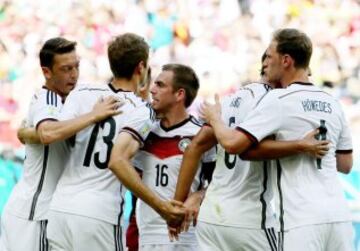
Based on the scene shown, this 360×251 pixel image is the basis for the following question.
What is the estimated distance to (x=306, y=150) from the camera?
4.89 metres

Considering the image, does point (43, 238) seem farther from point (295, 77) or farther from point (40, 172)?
point (295, 77)

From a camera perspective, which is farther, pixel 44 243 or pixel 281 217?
pixel 44 243

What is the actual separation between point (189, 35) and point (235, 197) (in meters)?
6.94

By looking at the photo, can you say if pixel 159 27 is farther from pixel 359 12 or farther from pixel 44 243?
pixel 44 243

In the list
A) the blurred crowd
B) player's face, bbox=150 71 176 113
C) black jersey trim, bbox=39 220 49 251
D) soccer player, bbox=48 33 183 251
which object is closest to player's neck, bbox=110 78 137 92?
soccer player, bbox=48 33 183 251

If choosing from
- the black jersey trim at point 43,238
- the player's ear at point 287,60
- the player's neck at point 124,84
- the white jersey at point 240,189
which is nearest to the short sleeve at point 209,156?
the white jersey at point 240,189

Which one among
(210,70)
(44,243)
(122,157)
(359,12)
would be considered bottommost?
(44,243)

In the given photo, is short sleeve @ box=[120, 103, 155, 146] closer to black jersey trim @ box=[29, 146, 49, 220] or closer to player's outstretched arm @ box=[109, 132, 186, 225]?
player's outstretched arm @ box=[109, 132, 186, 225]

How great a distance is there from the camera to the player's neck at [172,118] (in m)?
5.81

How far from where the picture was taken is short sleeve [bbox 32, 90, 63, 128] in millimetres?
5535

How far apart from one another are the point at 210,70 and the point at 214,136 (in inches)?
260

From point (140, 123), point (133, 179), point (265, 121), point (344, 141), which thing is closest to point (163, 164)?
point (140, 123)

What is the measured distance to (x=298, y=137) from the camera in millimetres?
4984

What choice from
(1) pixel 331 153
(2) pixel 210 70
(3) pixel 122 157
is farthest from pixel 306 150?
(2) pixel 210 70
